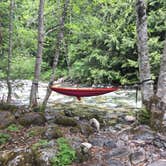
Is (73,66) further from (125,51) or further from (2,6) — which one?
(2,6)

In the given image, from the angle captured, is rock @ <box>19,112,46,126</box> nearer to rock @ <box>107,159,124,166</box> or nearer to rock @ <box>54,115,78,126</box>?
rock @ <box>54,115,78,126</box>

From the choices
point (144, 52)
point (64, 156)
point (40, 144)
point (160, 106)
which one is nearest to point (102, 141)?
point (64, 156)

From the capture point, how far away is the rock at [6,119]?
4077 mm

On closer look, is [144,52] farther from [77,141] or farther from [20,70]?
[20,70]

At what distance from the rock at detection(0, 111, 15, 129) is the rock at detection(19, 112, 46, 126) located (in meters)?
0.12

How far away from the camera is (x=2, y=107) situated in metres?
4.75

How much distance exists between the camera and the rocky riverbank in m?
3.30

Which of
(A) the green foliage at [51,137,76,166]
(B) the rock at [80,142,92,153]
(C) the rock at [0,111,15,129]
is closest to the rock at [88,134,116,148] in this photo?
(B) the rock at [80,142,92,153]

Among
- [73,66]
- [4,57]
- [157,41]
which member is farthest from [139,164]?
[73,66]

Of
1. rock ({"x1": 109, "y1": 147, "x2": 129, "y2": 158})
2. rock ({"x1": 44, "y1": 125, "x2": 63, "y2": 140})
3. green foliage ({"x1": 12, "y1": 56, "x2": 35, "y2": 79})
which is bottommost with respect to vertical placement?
rock ({"x1": 109, "y1": 147, "x2": 129, "y2": 158})

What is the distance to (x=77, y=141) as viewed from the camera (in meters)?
3.66

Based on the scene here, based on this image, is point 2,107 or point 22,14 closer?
point 2,107

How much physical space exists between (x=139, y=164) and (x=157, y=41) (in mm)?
7418

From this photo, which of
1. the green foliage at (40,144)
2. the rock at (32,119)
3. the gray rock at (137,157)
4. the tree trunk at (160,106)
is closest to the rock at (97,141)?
the gray rock at (137,157)
